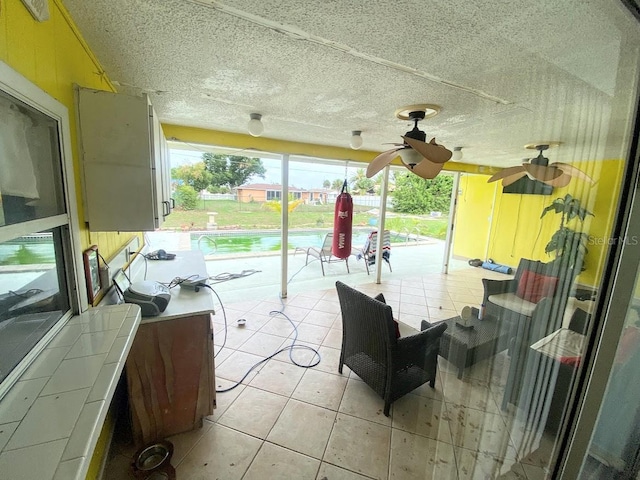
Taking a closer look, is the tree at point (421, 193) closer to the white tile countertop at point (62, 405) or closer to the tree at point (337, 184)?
the tree at point (337, 184)

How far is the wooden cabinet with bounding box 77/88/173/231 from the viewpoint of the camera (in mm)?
1188

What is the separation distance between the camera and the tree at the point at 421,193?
4.71m

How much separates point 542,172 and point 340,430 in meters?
1.70

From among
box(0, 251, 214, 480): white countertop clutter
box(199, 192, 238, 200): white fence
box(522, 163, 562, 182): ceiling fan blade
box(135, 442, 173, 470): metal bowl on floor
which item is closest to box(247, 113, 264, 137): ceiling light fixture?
box(0, 251, 214, 480): white countertop clutter

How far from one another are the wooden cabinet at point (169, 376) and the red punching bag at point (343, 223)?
2.39 meters

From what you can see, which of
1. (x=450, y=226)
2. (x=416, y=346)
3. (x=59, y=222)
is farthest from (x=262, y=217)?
(x=59, y=222)

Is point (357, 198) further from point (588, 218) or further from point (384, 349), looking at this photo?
point (588, 218)

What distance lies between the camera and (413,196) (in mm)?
5371

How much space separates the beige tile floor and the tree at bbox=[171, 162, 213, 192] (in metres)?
2.89

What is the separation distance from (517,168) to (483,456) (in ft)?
3.83

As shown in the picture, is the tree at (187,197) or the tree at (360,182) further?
the tree at (187,197)

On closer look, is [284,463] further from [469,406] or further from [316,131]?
[316,131]

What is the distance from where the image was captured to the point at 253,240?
23.7 ft

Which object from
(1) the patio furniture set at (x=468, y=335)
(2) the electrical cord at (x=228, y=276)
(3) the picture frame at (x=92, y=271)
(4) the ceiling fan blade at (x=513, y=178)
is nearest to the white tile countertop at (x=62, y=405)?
(3) the picture frame at (x=92, y=271)
